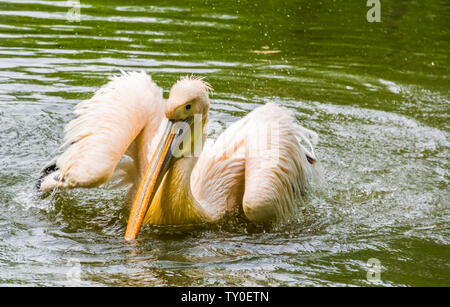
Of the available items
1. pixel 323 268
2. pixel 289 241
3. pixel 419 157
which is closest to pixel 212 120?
pixel 419 157

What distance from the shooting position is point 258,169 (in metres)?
5.01

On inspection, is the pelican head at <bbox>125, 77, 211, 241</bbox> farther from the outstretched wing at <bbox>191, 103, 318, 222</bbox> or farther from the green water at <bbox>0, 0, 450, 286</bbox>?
the outstretched wing at <bbox>191, 103, 318, 222</bbox>

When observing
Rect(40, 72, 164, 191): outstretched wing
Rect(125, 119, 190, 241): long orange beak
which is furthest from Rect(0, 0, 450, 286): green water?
Rect(40, 72, 164, 191): outstretched wing

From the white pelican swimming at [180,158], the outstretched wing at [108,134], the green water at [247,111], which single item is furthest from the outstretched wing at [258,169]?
the outstretched wing at [108,134]

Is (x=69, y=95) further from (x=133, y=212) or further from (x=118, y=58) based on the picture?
(x=133, y=212)

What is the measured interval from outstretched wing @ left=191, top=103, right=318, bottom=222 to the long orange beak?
1.94 ft

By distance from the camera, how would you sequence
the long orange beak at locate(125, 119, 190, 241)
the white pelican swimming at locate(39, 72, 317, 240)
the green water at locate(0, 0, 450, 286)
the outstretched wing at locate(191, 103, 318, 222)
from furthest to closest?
the outstretched wing at locate(191, 103, 318, 222) → the white pelican swimming at locate(39, 72, 317, 240) → the long orange beak at locate(125, 119, 190, 241) → the green water at locate(0, 0, 450, 286)

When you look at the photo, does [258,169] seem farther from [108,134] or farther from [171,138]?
[108,134]

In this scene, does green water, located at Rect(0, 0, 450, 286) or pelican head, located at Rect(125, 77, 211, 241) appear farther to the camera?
pelican head, located at Rect(125, 77, 211, 241)

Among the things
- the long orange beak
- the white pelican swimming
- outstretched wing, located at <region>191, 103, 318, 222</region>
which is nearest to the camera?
the long orange beak

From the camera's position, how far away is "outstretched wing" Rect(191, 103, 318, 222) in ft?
16.1

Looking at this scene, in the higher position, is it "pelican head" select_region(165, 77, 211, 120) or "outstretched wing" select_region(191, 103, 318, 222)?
"pelican head" select_region(165, 77, 211, 120)

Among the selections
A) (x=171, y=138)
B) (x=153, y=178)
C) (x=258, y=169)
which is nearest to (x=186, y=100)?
(x=171, y=138)
